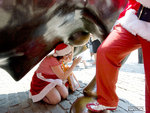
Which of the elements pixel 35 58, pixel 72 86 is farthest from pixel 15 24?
pixel 72 86

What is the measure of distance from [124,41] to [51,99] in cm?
110

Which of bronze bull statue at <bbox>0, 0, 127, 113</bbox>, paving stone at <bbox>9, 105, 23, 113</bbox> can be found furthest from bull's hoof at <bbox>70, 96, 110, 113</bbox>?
paving stone at <bbox>9, 105, 23, 113</bbox>

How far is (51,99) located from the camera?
149cm

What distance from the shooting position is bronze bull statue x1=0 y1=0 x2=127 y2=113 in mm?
707

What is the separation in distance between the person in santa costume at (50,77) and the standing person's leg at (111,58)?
0.68 m

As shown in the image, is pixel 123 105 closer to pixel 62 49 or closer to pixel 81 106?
pixel 81 106

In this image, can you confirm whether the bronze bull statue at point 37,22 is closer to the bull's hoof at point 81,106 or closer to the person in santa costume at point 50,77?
the bull's hoof at point 81,106

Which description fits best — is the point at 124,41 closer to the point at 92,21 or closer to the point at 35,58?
the point at 92,21

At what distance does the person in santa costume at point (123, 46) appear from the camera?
63 centimetres

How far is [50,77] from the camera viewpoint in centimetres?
159

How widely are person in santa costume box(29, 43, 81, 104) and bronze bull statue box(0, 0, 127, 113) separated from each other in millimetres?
215

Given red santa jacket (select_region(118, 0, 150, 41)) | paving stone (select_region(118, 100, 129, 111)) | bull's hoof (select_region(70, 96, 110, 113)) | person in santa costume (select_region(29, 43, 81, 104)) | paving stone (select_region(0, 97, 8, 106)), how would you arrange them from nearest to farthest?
red santa jacket (select_region(118, 0, 150, 41)) → bull's hoof (select_region(70, 96, 110, 113)) → paving stone (select_region(118, 100, 129, 111)) → person in santa costume (select_region(29, 43, 81, 104)) → paving stone (select_region(0, 97, 8, 106))

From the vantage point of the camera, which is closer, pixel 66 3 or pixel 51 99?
pixel 66 3

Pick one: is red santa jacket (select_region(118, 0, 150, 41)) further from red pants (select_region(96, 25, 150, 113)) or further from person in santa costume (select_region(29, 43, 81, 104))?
person in santa costume (select_region(29, 43, 81, 104))
